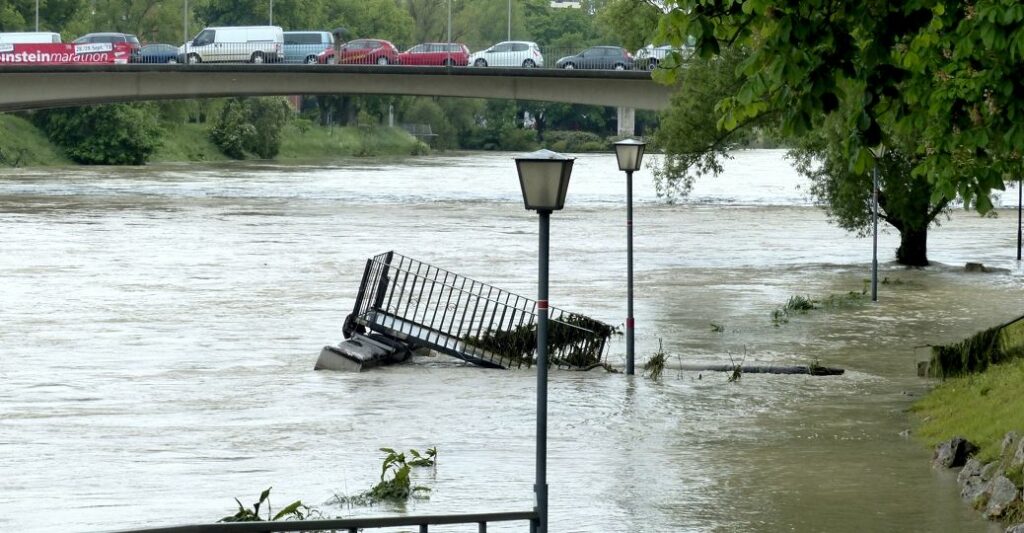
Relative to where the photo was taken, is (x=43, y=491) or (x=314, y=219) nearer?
(x=43, y=491)

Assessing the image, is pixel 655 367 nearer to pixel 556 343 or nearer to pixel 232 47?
pixel 556 343

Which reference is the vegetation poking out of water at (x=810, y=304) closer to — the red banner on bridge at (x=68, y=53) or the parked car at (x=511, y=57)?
the parked car at (x=511, y=57)

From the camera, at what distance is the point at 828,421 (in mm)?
19562

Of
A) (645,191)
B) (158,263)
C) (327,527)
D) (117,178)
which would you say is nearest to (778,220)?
(645,191)

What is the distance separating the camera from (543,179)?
38.0ft

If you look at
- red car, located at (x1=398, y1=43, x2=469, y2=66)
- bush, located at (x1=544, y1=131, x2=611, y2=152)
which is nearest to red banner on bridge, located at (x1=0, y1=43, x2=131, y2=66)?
red car, located at (x1=398, y1=43, x2=469, y2=66)

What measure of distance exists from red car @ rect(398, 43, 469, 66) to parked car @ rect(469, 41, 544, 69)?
2.30 feet

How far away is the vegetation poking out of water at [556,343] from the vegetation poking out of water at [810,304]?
6148 mm

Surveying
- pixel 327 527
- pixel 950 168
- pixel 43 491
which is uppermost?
pixel 950 168

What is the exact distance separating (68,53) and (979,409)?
5897 cm

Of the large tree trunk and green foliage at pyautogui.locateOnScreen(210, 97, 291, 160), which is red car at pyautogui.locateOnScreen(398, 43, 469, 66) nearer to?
green foliage at pyautogui.locateOnScreen(210, 97, 291, 160)

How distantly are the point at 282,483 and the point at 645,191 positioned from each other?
61.0 metres

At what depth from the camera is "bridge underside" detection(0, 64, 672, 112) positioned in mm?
67000

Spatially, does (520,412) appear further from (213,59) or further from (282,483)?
(213,59)
